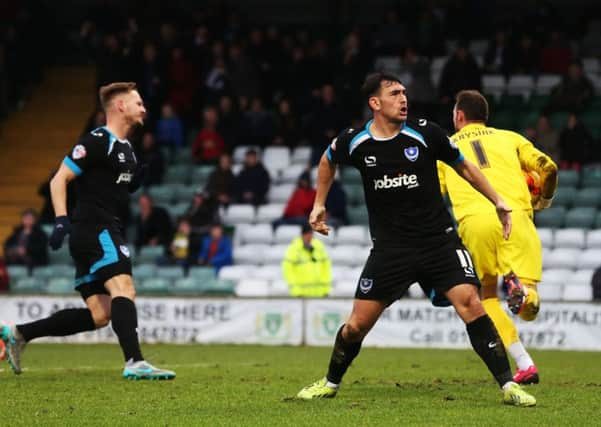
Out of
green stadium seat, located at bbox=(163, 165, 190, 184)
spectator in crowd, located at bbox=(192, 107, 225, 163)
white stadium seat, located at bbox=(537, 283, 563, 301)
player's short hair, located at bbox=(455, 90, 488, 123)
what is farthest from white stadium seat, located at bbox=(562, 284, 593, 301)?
Answer: player's short hair, located at bbox=(455, 90, 488, 123)

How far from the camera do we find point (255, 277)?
2050cm

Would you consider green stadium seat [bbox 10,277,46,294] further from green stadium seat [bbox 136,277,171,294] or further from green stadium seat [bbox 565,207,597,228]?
green stadium seat [bbox 565,207,597,228]

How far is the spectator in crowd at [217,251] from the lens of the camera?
2078cm

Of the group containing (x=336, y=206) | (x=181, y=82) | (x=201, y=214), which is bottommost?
(x=201, y=214)

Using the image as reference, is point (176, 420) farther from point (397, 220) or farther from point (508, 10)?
point (508, 10)

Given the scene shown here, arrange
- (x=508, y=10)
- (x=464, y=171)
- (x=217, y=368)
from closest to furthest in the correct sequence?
(x=464, y=171) → (x=217, y=368) → (x=508, y=10)

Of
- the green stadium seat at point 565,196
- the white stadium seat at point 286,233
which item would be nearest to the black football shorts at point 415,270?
the white stadium seat at point 286,233

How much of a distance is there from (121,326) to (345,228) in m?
10.8

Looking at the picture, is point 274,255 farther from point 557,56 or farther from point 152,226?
point 557,56

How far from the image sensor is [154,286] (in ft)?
66.3

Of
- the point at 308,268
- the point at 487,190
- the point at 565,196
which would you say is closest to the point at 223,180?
the point at 308,268

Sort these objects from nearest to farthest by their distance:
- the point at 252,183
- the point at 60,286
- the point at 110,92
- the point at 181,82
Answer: the point at 110,92
the point at 60,286
the point at 252,183
the point at 181,82

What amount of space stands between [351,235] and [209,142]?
3786 millimetres

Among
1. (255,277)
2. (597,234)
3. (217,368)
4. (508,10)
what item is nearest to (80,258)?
(217,368)
